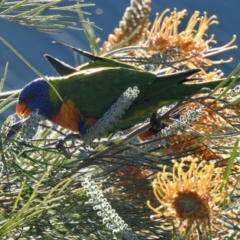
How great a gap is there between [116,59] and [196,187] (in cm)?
53

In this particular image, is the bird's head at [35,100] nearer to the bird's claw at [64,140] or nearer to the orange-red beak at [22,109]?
the orange-red beak at [22,109]

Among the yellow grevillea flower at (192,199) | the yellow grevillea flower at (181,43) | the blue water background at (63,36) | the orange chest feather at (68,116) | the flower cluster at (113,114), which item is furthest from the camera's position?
the blue water background at (63,36)

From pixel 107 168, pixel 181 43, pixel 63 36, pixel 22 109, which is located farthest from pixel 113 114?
pixel 63 36

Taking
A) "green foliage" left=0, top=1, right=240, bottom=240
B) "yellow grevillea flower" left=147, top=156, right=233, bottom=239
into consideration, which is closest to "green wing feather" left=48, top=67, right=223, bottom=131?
"green foliage" left=0, top=1, right=240, bottom=240

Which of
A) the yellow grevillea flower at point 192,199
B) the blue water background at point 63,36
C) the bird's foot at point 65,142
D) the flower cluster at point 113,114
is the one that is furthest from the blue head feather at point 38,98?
the blue water background at point 63,36

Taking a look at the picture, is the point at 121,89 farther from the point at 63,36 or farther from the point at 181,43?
the point at 63,36

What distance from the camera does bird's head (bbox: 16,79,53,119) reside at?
104 centimetres

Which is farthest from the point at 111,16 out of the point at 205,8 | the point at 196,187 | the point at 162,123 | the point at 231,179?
the point at 196,187

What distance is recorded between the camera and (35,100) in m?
1.07

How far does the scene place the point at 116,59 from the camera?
0.99 meters

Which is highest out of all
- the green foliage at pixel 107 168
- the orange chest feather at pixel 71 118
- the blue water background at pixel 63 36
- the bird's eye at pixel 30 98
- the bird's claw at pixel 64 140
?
the blue water background at pixel 63 36

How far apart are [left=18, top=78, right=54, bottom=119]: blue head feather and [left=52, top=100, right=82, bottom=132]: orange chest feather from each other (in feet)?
0.08

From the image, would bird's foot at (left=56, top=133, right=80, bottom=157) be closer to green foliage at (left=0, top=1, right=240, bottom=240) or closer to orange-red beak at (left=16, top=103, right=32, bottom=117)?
green foliage at (left=0, top=1, right=240, bottom=240)

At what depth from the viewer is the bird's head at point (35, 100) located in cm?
104
